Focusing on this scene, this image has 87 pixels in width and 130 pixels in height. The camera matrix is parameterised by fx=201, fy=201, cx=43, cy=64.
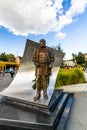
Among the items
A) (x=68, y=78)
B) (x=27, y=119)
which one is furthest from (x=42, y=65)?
(x=68, y=78)

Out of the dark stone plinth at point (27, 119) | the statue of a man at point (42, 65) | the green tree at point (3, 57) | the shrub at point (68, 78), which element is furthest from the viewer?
the green tree at point (3, 57)

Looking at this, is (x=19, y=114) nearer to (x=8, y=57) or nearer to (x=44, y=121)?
(x=44, y=121)

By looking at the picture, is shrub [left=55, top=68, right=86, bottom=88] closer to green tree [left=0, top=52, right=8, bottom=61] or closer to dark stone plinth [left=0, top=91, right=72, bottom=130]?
dark stone plinth [left=0, top=91, right=72, bottom=130]

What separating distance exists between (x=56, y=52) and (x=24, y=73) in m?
1.56

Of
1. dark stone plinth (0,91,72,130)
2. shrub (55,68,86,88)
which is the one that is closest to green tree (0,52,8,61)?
shrub (55,68,86,88)

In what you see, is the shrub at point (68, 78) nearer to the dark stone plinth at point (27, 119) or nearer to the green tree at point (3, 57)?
the dark stone plinth at point (27, 119)

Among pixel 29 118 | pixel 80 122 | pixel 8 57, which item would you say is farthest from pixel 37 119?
pixel 8 57

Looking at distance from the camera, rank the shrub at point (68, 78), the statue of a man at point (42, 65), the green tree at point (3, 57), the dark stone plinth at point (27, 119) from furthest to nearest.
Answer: the green tree at point (3, 57) → the shrub at point (68, 78) → the statue of a man at point (42, 65) → the dark stone plinth at point (27, 119)

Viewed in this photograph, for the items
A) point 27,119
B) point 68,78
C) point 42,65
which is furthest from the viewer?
point 68,78

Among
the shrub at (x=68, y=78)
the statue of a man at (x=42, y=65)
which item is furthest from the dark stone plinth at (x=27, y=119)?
the shrub at (x=68, y=78)

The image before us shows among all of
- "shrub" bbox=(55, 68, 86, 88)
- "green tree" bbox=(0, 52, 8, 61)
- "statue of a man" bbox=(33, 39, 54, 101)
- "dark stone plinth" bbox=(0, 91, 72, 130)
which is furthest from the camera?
"green tree" bbox=(0, 52, 8, 61)

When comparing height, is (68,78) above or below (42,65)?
below

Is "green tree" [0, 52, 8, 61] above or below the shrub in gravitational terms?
above

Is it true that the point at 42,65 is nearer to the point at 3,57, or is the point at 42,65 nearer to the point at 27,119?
the point at 27,119
